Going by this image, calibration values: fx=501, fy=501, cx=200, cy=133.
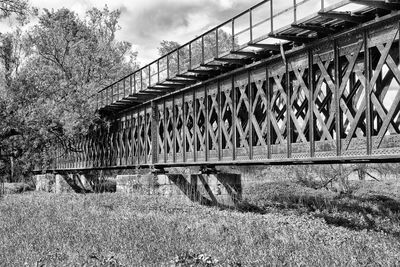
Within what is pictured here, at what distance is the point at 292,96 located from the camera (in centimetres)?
1556

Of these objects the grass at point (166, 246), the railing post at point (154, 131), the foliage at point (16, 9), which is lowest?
the grass at point (166, 246)

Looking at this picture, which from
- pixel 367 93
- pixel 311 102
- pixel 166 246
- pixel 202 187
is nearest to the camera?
pixel 166 246

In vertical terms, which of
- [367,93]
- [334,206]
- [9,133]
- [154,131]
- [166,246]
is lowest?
[334,206]

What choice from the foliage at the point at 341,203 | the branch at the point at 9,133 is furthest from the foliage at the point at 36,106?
the foliage at the point at 341,203

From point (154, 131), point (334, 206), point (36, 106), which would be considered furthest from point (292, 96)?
point (36, 106)

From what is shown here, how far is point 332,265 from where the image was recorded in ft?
22.3

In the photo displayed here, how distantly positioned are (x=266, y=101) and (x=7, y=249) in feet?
33.7

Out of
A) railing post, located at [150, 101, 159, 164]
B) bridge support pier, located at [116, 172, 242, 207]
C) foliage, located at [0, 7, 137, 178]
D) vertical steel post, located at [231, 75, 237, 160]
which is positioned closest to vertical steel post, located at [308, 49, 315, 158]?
vertical steel post, located at [231, 75, 237, 160]

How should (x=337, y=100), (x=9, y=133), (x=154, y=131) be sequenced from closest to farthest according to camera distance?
(x=337, y=100), (x=154, y=131), (x=9, y=133)

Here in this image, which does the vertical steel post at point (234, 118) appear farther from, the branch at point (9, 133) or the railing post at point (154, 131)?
the branch at point (9, 133)

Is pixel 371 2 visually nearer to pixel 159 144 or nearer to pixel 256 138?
pixel 256 138

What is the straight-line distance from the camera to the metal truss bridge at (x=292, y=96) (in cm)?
1274

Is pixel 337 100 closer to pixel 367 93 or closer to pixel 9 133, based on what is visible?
pixel 367 93

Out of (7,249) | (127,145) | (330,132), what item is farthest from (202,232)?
(127,145)
